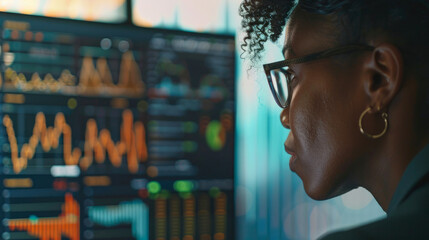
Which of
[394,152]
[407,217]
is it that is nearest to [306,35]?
[394,152]

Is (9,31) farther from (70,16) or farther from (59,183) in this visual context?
(59,183)

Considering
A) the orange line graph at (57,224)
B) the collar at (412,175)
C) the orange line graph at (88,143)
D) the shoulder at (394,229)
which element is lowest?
the orange line graph at (57,224)

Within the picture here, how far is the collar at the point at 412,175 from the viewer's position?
22.0 inches

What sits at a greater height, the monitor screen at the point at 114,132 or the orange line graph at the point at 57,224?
the monitor screen at the point at 114,132

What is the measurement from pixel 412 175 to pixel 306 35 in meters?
0.25

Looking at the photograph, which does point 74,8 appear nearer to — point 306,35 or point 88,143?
point 88,143

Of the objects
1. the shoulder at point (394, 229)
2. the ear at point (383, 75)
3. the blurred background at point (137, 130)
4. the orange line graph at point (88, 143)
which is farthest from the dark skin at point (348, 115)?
the orange line graph at point (88, 143)

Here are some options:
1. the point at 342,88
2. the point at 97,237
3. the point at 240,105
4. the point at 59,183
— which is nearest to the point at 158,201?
the point at 97,237

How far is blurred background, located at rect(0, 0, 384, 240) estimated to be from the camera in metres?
1.57

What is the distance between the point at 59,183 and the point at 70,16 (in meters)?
0.54

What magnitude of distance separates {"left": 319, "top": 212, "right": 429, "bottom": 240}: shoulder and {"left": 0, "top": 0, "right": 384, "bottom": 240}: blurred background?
99 cm

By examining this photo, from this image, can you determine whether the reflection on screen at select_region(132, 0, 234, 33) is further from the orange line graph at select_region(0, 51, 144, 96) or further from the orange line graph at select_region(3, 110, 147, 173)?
the orange line graph at select_region(3, 110, 147, 173)

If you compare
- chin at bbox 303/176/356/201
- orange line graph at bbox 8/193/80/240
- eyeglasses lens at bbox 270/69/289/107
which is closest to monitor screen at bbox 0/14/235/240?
orange line graph at bbox 8/193/80/240

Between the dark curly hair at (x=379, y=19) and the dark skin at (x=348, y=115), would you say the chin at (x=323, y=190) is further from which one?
the dark curly hair at (x=379, y=19)
